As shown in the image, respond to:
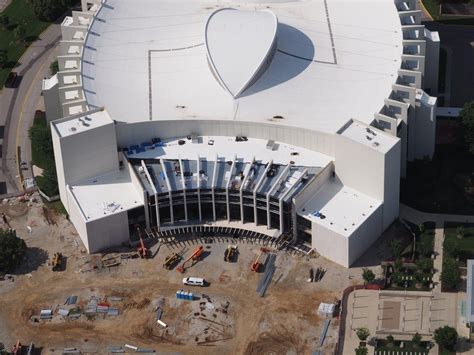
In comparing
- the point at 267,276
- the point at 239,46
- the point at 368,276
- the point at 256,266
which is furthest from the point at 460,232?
the point at 239,46

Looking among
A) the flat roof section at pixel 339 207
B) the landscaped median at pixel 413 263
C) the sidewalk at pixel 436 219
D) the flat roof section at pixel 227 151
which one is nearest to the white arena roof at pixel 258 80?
the flat roof section at pixel 227 151

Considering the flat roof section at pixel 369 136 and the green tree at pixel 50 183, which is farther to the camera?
the green tree at pixel 50 183

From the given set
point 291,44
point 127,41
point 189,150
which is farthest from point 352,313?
point 127,41

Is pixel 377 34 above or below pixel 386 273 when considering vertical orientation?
above

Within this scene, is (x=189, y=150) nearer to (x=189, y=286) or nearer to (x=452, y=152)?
(x=189, y=286)

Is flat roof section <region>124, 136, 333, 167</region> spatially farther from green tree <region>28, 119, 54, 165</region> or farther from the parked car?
the parked car

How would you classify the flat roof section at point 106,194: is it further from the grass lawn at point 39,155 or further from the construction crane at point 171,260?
the grass lawn at point 39,155

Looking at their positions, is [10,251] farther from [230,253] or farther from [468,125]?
[468,125]
